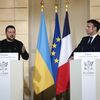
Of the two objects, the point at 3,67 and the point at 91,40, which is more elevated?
the point at 91,40

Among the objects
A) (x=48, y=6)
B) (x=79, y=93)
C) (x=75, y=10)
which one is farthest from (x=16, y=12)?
(x=79, y=93)

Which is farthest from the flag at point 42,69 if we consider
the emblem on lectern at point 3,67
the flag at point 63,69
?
the emblem on lectern at point 3,67

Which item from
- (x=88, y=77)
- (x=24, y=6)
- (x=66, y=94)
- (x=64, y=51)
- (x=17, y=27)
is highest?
(x=24, y=6)

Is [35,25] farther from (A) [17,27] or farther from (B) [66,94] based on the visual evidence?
(B) [66,94]

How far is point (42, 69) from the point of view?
4.96 m

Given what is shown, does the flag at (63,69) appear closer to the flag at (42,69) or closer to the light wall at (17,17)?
the flag at (42,69)

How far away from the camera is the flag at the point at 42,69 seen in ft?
16.2

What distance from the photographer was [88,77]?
3881 mm

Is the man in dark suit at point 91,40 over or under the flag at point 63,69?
over

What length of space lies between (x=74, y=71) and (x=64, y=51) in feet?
3.74

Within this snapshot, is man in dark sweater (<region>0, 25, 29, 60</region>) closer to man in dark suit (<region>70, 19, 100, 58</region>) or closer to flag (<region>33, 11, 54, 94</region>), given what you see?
flag (<region>33, 11, 54, 94</region>)

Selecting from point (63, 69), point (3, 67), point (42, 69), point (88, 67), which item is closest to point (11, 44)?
point (42, 69)

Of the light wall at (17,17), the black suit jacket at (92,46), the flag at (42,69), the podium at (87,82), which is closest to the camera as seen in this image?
the podium at (87,82)

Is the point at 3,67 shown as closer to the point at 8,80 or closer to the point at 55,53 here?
the point at 8,80
